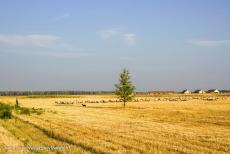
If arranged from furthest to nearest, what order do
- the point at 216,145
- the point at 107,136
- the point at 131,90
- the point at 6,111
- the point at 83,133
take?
the point at 131,90, the point at 6,111, the point at 83,133, the point at 107,136, the point at 216,145

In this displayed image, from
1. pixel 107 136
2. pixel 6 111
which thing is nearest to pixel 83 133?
pixel 107 136

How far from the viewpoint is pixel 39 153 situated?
18844 mm

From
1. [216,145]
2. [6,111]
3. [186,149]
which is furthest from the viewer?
[6,111]

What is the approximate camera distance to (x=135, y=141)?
72.4 ft

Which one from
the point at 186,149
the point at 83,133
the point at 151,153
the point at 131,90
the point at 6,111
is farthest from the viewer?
the point at 131,90

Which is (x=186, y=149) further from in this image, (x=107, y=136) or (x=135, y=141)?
(x=107, y=136)

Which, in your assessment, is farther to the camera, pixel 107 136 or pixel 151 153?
pixel 107 136

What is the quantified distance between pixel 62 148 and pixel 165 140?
541 cm

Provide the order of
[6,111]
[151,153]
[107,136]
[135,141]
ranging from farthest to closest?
1. [6,111]
2. [107,136]
3. [135,141]
4. [151,153]

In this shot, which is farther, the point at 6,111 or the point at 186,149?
the point at 6,111

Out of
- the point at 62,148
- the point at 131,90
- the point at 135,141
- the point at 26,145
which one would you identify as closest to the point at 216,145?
the point at 135,141

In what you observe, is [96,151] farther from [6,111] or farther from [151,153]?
[6,111]

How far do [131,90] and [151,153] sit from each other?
207ft

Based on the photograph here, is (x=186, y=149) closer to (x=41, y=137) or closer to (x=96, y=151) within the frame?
(x=96, y=151)
